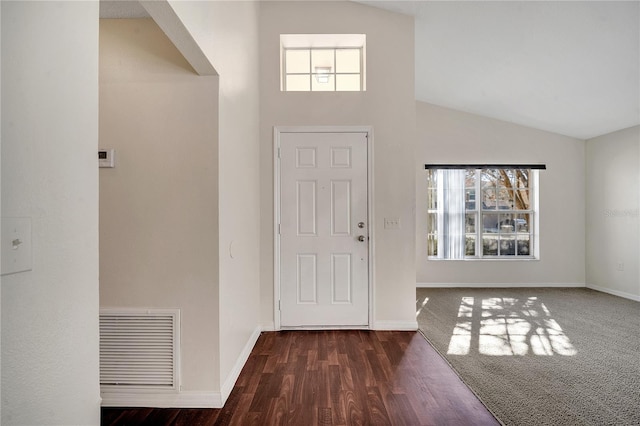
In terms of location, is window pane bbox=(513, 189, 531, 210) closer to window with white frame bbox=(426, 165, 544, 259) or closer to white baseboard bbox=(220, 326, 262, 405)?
window with white frame bbox=(426, 165, 544, 259)

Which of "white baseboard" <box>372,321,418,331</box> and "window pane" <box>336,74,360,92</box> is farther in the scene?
"window pane" <box>336,74,360,92</box>

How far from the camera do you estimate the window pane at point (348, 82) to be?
370 centimetres

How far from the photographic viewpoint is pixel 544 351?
2898 millimetres

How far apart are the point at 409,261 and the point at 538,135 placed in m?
Answer: 3.68

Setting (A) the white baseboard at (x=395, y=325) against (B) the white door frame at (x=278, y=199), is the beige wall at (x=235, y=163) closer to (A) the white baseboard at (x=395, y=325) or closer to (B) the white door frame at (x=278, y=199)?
(B) the white door frame at (x=278, y=199)

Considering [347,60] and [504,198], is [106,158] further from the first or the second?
[504,198]

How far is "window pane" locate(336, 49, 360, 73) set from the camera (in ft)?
12.1

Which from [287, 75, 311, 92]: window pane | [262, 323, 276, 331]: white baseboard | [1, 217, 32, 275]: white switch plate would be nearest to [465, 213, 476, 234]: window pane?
[287, 75, 311, 92]: window pane

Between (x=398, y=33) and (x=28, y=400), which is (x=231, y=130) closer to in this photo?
(x=28, y=400)

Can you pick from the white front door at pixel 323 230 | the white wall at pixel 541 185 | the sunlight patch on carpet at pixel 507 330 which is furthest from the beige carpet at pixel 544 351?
the white front door at pixel 323 230

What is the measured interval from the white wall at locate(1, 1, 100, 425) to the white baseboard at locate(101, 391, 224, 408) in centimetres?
132

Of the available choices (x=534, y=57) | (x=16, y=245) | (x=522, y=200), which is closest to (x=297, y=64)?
(x=534, y=57)

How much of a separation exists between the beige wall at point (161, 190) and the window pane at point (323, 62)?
6.20 feet

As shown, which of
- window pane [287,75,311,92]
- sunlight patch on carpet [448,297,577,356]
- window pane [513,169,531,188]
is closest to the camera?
sunlight patch on carpet [448,297,577,356]
